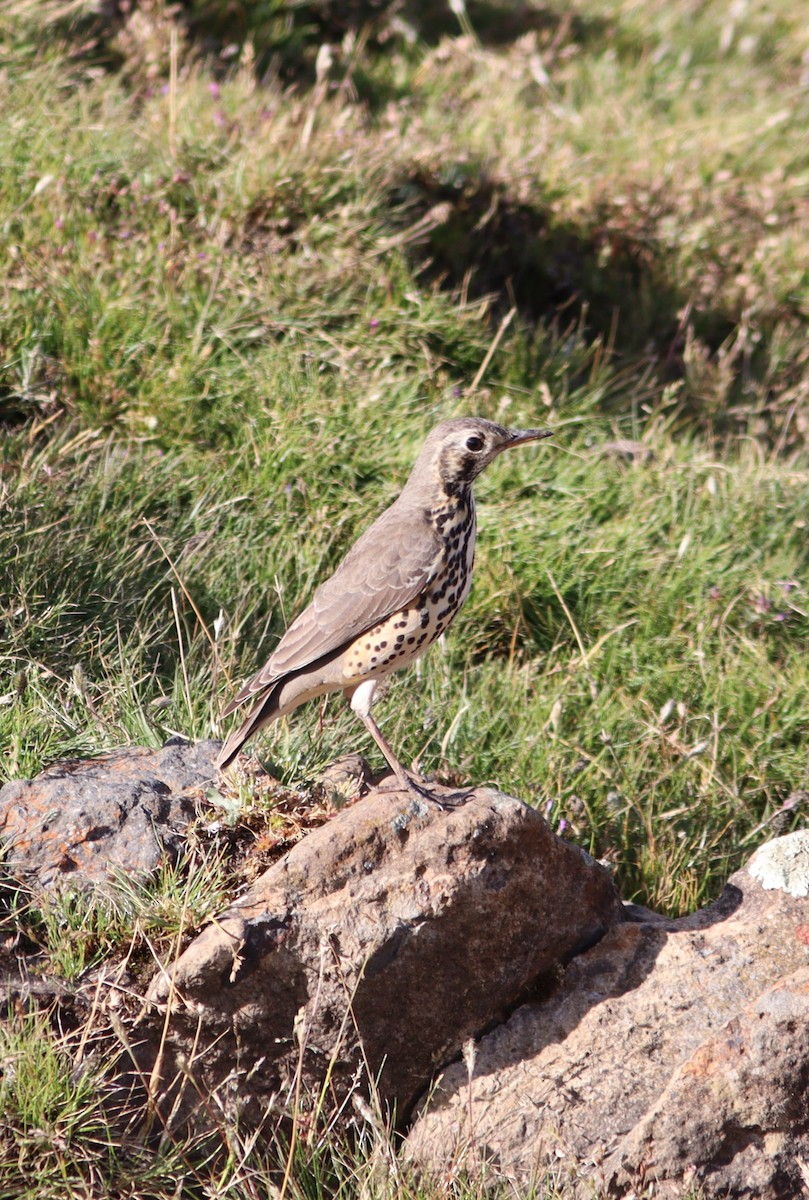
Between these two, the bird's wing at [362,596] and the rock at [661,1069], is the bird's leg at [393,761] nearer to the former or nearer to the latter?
the bird's wing at [362,596]

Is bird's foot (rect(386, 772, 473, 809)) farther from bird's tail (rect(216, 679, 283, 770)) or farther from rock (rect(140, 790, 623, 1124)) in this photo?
bird's tail (rect(216, 679, 283, 770))

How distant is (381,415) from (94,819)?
301cm

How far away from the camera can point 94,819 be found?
387 centimetres

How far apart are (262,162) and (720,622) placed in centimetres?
349

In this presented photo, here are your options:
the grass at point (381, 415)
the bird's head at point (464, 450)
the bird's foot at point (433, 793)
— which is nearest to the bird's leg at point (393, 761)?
the bird's foot at point (433, 793)

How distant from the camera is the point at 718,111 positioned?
388 inches

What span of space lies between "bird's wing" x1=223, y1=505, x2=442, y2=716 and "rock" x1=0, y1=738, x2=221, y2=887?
1.62ft

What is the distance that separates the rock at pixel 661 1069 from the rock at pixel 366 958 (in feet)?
0.52

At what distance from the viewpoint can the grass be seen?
4.85 metres

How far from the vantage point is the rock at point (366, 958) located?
362cm

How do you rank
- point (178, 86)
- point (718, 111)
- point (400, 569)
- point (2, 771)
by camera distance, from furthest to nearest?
1. point (718, 111)
2. point (178, 86)
3. point (400, 569)
4. point (2, 771)

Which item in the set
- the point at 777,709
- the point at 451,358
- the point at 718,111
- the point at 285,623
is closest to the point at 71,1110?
the point at 285,623

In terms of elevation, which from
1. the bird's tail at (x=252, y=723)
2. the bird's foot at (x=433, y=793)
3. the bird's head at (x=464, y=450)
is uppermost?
the bird's head at (x=464, y=450)

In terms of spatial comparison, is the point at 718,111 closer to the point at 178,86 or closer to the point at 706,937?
the point at 178,86
